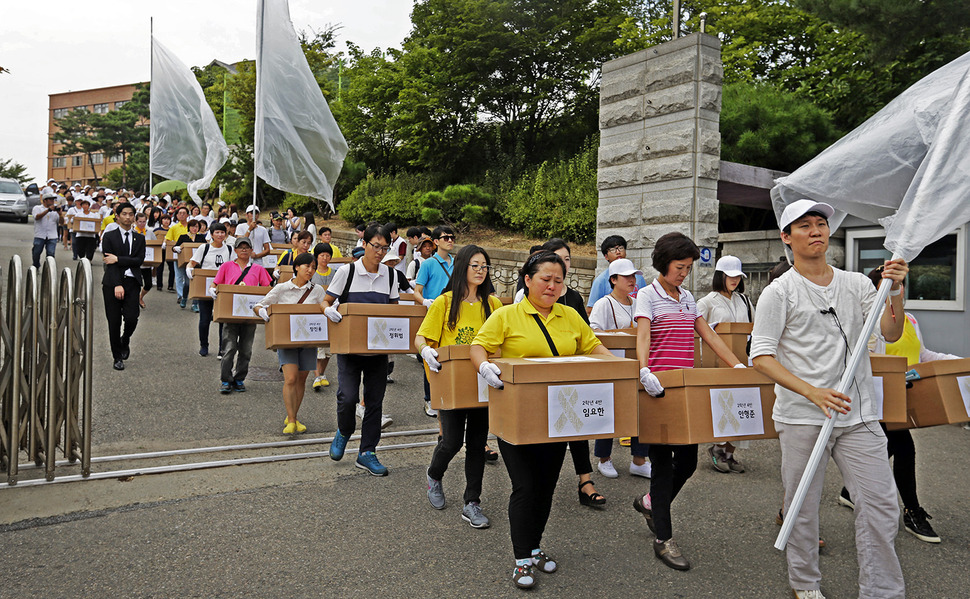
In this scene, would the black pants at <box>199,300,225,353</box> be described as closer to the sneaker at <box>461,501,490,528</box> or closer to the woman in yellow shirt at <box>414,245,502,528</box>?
the woman in yellow shirt at <box>414,245,502,528</box>

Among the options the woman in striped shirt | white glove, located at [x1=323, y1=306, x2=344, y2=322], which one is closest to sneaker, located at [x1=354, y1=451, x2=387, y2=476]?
white glove, located at [x1=323, y1=306, x2=344, y2=322]

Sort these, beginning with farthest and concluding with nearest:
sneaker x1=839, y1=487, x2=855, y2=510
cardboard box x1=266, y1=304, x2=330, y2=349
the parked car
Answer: the parked car < cardboard box x1=266, y1=304, x2=330, y2=349 < sneaker x1=839, y1=487, x2=855, y2=510

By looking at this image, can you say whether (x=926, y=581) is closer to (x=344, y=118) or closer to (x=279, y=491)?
(x=279, y=491)

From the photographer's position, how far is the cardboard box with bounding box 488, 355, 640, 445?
375 centimetres

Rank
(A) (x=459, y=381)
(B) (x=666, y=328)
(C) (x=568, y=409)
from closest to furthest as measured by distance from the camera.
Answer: (C) (x=568, y=409) < (A) (x=459, y=381) < (B) (x=666, y=328)

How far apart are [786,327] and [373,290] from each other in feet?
12.9

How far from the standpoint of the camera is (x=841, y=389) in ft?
12.0

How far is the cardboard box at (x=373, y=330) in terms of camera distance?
243 inches

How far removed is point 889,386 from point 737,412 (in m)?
0.99

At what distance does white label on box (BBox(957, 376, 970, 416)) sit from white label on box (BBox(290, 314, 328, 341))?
17.4 feet

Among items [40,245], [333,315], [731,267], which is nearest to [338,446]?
[333,315]

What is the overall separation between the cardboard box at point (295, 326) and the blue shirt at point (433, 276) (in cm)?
135

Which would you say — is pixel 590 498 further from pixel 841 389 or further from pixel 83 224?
pixel 83 224

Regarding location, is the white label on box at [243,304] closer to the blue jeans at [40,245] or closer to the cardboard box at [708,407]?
the cardboard box at [708,407]
